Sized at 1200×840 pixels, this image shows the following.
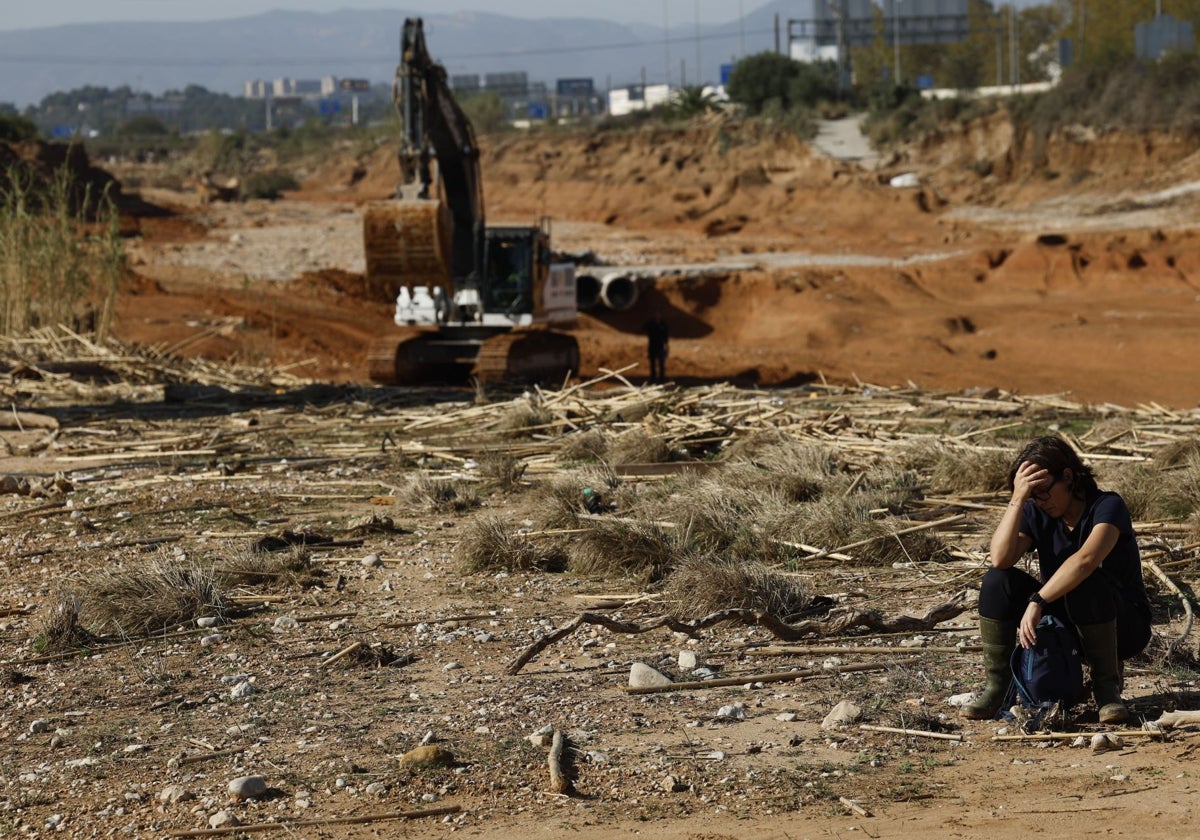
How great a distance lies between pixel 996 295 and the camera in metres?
29.6

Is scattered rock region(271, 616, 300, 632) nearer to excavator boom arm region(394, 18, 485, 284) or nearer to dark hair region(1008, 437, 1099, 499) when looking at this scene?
dark hair region(1008, 437, 1099, 499)

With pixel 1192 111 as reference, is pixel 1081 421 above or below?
below

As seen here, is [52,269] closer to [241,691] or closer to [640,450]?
[640,450]

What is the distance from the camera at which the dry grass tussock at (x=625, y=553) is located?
8.47m

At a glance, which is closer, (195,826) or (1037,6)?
(195,826)

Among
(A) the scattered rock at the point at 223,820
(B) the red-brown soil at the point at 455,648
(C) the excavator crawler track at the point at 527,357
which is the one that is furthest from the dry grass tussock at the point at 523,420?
(A) the scattered rock at the point at 223,820

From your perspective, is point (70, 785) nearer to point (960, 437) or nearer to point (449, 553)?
point (449, 553)

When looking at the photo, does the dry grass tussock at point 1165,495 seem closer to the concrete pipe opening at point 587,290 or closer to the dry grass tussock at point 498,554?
the dry grass tussock at point 498,554

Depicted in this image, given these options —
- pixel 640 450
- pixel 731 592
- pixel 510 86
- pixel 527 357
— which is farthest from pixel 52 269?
pixel 510 86

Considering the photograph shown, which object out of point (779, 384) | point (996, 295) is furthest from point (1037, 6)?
point (779, 384)

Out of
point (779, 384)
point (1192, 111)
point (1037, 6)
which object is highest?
point (1037, 6)

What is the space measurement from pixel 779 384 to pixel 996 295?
10399 mm

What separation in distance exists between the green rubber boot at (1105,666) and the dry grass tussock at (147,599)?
4.46 metres

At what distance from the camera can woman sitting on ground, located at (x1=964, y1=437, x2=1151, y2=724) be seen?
18.3 ft
